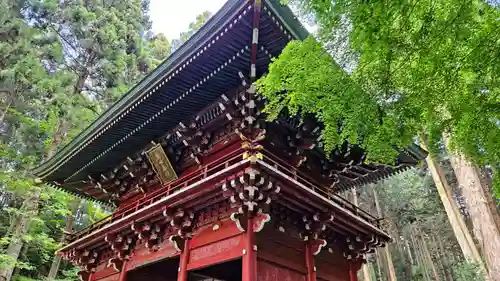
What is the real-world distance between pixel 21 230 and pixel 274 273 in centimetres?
1145

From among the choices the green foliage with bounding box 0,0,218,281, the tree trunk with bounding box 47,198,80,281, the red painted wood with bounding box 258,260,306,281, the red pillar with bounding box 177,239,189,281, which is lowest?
the red painted wood with bounding box 258,260,306,281

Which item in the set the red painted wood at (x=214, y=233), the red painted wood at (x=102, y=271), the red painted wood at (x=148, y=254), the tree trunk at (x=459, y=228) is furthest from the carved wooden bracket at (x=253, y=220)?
the tree trunk at (x=459, y=228)

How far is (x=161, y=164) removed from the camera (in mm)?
7996

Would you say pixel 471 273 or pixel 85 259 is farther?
pixel 471 273

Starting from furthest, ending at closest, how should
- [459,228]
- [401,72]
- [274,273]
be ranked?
[459,228] < [274,273] < [401,72]

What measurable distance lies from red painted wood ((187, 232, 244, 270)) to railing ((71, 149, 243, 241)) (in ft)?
4.13

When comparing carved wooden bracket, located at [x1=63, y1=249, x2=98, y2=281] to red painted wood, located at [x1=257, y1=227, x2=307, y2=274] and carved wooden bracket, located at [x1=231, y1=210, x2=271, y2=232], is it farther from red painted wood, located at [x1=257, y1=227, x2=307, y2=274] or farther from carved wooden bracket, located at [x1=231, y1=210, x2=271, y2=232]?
red painted wood, located at [x1=257, y1=227, x2=307, y2=274]

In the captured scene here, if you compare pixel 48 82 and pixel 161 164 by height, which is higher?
pixel 48 82

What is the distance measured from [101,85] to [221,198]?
13612mm

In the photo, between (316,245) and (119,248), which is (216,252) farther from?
(119,248)

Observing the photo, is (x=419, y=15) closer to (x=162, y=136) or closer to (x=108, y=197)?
(x=162, y=136)

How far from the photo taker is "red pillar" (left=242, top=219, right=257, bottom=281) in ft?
17.3

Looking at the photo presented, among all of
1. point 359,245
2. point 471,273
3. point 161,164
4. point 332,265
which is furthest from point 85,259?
point 471,273

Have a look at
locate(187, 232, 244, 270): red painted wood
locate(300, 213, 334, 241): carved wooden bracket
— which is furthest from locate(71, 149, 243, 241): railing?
locate(300, 213, 334, 241): carved wooden bracket
